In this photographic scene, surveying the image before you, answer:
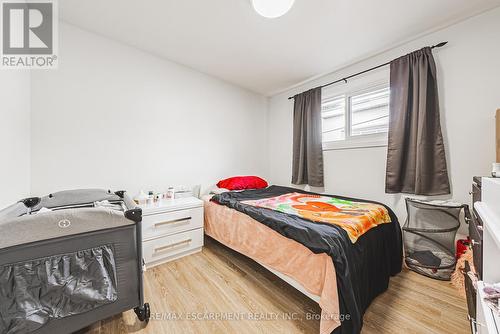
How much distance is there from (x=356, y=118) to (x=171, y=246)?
2787 mm

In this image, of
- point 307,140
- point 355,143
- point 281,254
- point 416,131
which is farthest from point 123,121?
point 416,131

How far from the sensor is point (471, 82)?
169 centimetres

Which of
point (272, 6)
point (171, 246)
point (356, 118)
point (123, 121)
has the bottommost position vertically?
point (171, 246)

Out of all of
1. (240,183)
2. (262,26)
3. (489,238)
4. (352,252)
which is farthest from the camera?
(240,183)

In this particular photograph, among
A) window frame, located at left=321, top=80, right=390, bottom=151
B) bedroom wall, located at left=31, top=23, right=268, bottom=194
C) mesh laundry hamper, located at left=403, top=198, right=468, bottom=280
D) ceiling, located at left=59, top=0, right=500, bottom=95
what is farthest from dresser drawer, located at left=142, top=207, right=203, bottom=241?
mesh laundry hamper, located at left=403, top=198, right=468, bottom=280

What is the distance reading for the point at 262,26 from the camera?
1.84m

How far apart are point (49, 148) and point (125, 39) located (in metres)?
1.38

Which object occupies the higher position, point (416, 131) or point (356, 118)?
point (356, 118)

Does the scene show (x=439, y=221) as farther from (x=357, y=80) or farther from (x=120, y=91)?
(x=120, y=91)

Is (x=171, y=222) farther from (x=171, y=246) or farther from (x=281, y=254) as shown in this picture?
(x=281, y=254)

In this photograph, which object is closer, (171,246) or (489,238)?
(489,238)

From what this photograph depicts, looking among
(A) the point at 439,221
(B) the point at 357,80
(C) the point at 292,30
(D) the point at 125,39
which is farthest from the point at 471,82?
(D) the point at 125,39

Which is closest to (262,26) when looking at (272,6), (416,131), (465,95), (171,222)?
(272,6)

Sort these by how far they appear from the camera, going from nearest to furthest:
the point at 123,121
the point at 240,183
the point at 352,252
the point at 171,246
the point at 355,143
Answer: the point at 352,252 → the point at 171,246 → the point at 123,121 → the point at 355,143 → the point at 240,183
